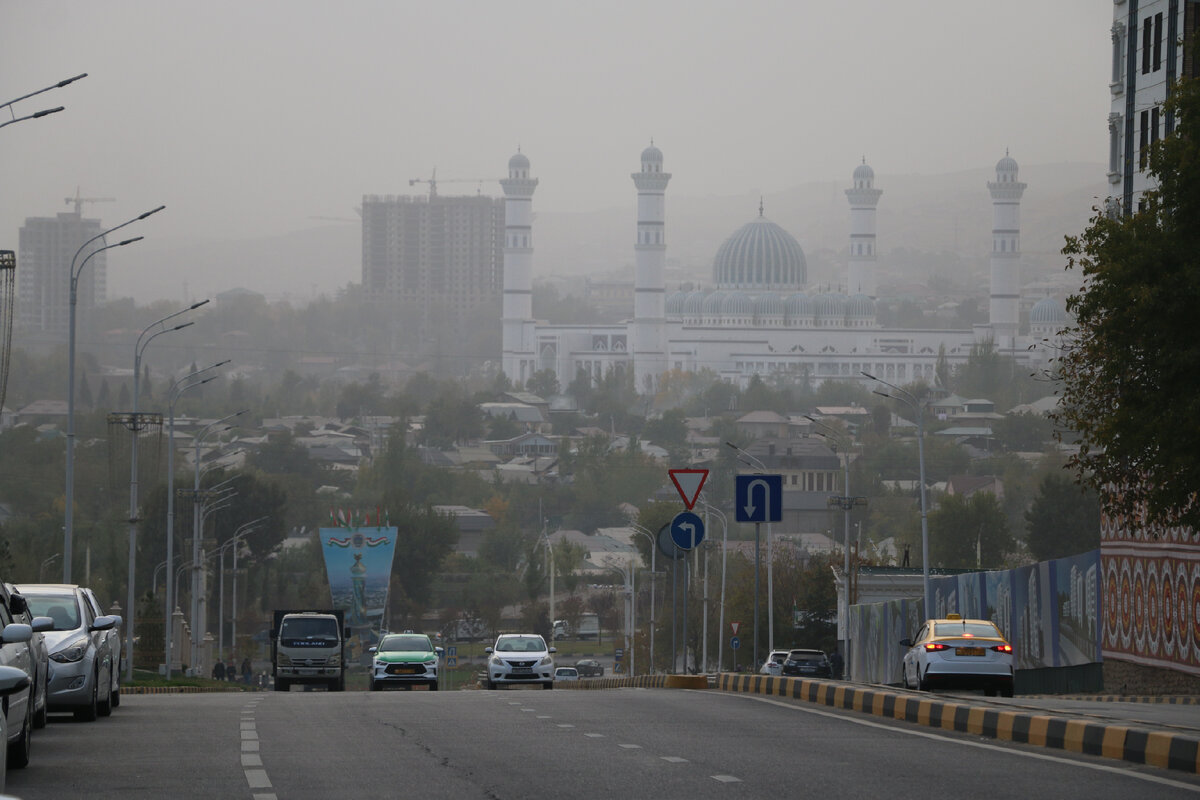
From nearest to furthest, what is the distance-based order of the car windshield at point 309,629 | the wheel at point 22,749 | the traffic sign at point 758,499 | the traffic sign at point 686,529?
the wheel at point 22,749 < the traffic sign at point 758,499 < the traffic sign at point 686,529 < the car windshield at point 309,629

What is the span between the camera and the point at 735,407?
187 meters

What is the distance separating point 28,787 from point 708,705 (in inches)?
284

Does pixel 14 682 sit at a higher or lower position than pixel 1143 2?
lower

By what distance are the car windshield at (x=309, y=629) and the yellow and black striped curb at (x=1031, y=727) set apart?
15.9 metres

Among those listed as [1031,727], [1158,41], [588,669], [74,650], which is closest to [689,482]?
[74,650]

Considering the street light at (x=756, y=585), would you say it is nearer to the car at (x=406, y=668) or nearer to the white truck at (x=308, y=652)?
the car at (x=406, y=668)

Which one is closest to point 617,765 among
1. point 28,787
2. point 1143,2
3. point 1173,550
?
point 28,787

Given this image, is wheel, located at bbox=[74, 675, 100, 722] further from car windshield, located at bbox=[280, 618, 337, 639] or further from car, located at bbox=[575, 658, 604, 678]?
car, located at bbox=[575, 658, 604, 678]

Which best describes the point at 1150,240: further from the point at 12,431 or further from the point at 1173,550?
the point at 12,431

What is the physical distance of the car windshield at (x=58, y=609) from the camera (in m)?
13.9

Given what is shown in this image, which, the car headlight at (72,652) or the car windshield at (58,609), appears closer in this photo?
the car headlight at (72,652)

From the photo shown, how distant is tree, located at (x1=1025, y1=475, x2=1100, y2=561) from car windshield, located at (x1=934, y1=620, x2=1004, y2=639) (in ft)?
214

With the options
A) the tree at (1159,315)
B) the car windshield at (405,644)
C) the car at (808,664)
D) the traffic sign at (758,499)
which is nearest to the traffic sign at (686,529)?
the traffic sign at (758,499)

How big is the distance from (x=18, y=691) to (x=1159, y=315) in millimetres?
10125
